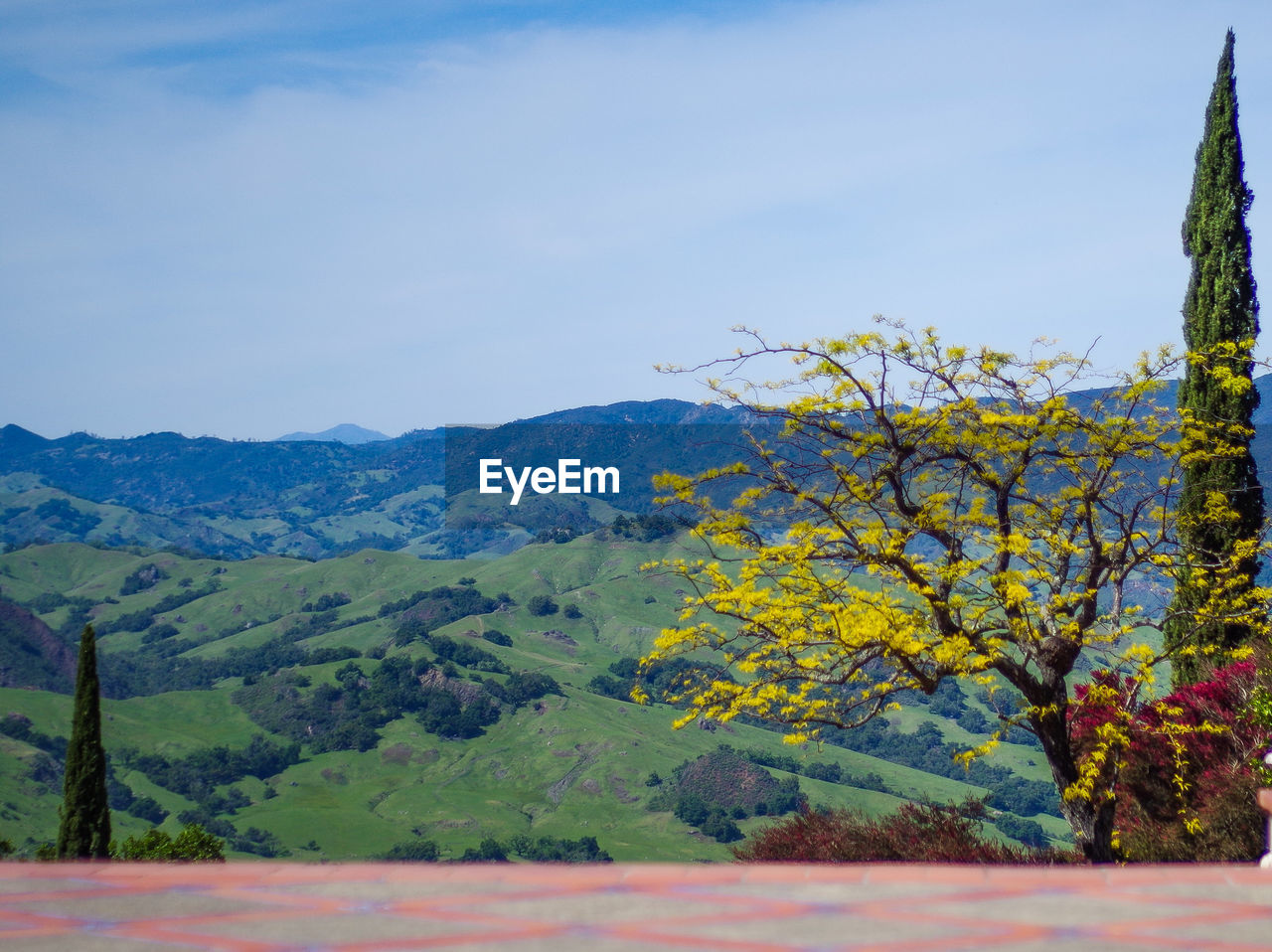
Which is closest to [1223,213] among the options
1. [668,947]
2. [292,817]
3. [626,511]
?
[668,947]

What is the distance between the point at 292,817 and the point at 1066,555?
249ft

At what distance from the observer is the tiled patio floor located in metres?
3.45

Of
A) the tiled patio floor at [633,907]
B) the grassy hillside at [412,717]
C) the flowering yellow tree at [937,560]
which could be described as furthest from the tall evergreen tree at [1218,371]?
the grassy hillside at [412,717]

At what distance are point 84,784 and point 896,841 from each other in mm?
17385

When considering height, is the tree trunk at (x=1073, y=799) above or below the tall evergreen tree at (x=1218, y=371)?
below

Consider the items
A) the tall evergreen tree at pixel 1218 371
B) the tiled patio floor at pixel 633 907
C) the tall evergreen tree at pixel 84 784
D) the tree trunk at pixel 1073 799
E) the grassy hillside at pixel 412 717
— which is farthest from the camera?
the grassy hillside at pixel 412 717

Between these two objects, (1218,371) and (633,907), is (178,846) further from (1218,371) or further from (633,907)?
(633,907)

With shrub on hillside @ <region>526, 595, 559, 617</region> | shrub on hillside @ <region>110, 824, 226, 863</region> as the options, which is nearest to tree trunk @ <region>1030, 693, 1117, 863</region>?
shrub on hillside @ <region>110, 824, 226, 863</region>

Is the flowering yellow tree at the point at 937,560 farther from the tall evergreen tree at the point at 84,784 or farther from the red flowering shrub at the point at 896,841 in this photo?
the tall evergreen tree at the point at 84,784

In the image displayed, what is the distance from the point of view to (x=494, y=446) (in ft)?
606

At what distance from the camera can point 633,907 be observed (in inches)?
150

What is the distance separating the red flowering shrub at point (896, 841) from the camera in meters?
10.4

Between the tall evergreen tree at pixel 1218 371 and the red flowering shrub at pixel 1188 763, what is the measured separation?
48.9 inches

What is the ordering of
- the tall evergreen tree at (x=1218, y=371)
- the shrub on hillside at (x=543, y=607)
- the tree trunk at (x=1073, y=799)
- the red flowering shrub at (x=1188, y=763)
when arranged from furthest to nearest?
the shrub on hillside at (x=543, y=607) → the tall evergreen tree at (x=1218, y=371) → the tree trunk at (x=1073, y=799) → the red flowering shrub at (x=1188, y=763)
